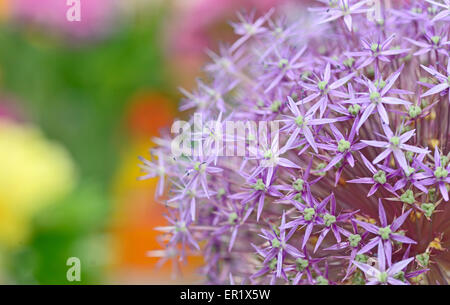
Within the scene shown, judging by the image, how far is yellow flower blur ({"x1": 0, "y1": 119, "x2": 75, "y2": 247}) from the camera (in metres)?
0.72

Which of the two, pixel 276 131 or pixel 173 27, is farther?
pixel 173 27

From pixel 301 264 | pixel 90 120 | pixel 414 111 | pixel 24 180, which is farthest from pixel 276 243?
pixel 90 120

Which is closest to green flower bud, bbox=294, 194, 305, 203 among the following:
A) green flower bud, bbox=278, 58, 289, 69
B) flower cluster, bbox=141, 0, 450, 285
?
flower cluster, bbox=141, 0, 450, 285

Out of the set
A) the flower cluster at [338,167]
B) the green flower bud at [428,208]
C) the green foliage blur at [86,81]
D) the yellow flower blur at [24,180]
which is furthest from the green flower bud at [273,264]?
the green foliage blur at [86,81]

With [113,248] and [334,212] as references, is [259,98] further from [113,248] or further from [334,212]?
[113,248]

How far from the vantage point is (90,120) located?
114cm

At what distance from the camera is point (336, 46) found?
0.43 metres

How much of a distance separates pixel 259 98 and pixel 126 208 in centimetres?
61

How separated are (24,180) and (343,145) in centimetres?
53

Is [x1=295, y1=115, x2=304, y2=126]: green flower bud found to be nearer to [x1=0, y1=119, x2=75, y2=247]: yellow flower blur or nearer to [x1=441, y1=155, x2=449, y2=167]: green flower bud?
[x1=441, y1=155, x2=449, y2=167]: green flower bud

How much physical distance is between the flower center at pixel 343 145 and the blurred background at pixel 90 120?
26 centimetres

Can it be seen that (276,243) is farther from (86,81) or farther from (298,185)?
(86,81)

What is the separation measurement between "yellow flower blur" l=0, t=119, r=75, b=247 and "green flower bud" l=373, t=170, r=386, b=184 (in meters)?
0.53

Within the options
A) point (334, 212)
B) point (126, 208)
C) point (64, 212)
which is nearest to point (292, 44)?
point (334, 212)
